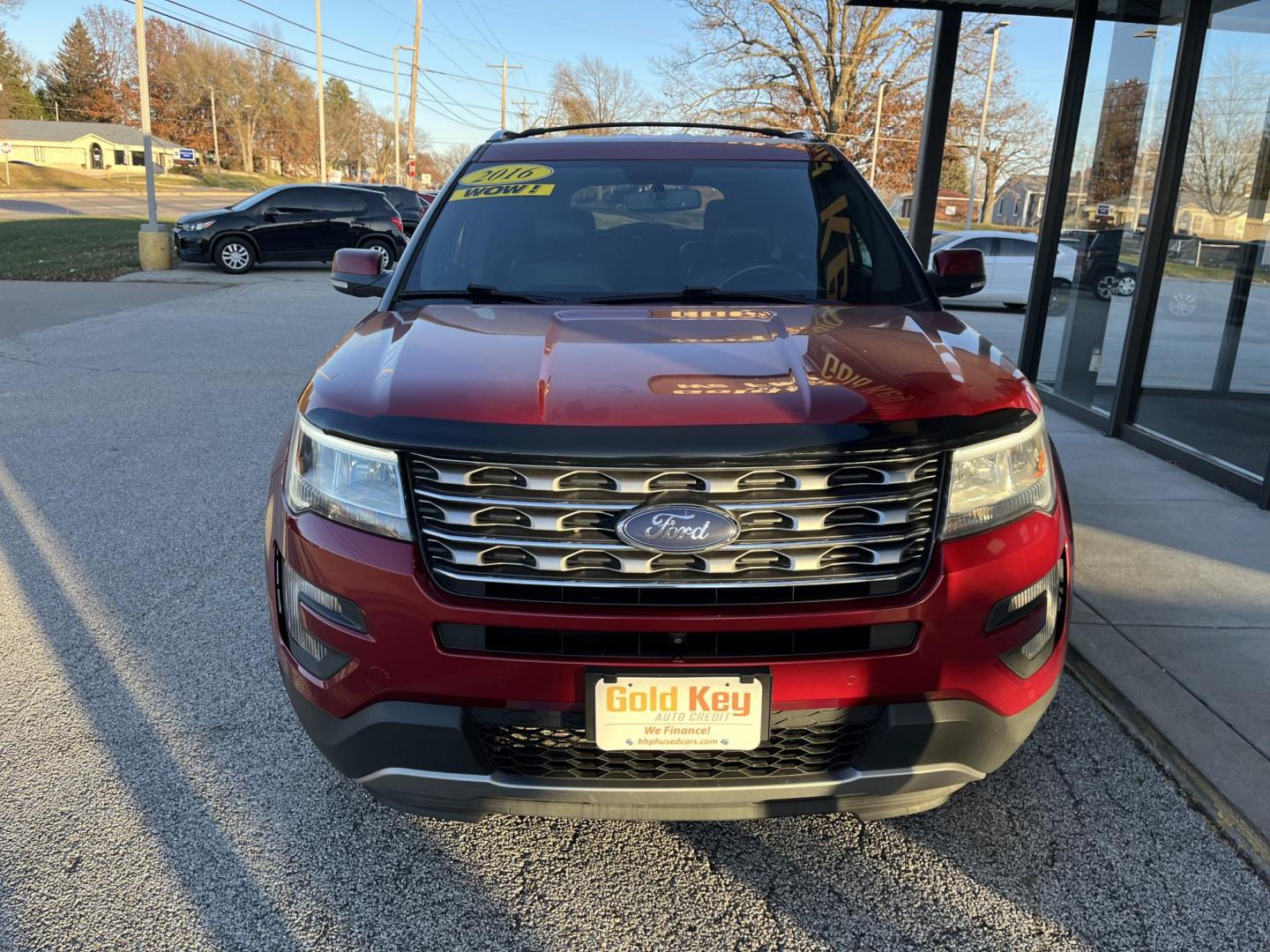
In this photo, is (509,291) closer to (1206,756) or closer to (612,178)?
(612,178)

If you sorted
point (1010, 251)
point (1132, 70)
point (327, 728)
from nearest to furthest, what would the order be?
point (327, 728) → point (1132, 70) → point (1010, 251)

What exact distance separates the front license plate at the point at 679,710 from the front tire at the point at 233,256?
61.1ft

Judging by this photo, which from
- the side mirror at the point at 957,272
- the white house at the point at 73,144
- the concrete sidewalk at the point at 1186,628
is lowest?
the concrete sidewalk at the point at 1186,628

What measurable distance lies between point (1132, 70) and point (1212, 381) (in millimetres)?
2451

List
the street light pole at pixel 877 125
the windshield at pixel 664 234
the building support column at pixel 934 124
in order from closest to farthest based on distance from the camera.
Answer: the windshield at pixel 664 234, the building support column at pixel 934 124, the street light pole at pixel 877 125

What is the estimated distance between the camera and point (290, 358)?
31.8ft

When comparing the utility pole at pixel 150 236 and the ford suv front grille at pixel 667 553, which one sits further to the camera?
the utility pole at pixel 150 236

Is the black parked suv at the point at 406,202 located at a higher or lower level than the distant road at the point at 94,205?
higher

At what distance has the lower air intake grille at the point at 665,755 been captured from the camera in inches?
81.7

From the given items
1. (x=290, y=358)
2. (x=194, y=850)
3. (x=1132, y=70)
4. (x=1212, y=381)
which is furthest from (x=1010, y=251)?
(x=194, y=850)

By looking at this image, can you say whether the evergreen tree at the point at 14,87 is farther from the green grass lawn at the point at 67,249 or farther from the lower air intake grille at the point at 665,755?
the lower air intake grille at the point at 665,755

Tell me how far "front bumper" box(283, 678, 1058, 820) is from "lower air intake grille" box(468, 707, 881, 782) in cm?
2

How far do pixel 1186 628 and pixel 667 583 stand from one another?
2.60 m

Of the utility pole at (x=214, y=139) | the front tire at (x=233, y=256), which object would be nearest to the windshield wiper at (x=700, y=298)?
the front tire at (x=233, y=256)
